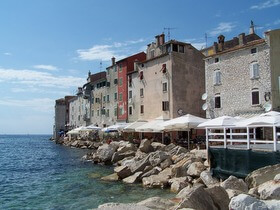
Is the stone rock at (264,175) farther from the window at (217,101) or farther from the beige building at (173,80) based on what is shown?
the beige building at (173,80)

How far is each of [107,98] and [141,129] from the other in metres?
28.9

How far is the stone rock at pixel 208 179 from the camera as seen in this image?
673 inches

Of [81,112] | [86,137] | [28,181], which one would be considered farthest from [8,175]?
[81,112]

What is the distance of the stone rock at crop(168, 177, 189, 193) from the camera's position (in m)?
17.9

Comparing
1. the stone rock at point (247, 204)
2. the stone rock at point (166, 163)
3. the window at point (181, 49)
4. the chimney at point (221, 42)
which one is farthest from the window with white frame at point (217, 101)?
the stone rock at point (247, 204)

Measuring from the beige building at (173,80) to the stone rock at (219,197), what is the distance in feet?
96.7

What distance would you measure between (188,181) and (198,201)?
799cm

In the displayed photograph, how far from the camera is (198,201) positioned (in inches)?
427

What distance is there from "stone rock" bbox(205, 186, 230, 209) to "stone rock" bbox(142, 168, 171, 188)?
8113 millimetres

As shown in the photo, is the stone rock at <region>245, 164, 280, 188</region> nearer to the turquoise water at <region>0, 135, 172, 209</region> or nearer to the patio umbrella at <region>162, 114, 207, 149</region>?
the turquoise water at <region>0, 135, 172, 209</region>

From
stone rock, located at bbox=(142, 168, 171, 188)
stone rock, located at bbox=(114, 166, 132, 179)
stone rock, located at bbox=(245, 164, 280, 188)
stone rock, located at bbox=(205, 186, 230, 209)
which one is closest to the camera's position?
Result: stone rock, located at bbox=(205, 186, 230, 209)

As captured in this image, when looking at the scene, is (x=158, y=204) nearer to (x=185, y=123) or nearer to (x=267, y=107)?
(x=185, y=123)

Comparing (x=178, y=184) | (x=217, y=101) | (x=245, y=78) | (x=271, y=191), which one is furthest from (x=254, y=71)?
(x=271, y=191)

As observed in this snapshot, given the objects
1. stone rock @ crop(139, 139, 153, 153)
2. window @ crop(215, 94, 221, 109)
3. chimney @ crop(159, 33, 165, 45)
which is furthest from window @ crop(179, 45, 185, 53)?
stone rock @ crop(139, 139, 153, 153)
